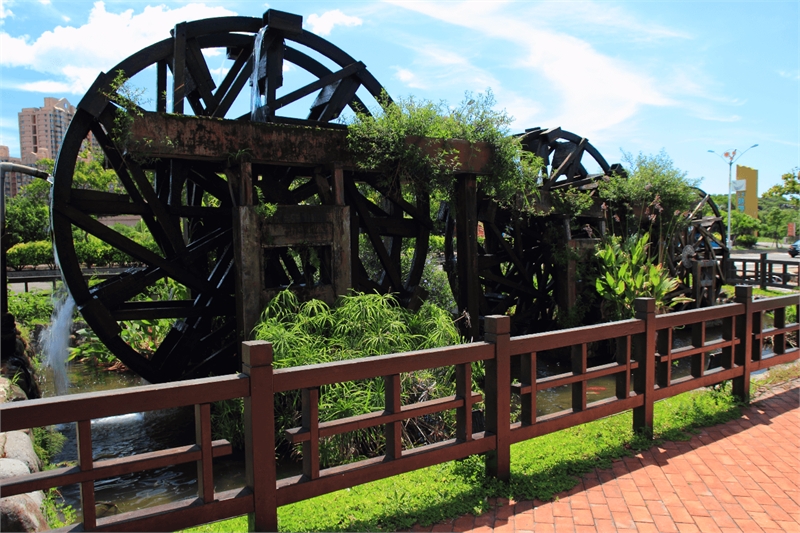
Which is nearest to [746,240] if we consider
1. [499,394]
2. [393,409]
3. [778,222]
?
[778,222]

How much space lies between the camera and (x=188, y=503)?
2.72 meters

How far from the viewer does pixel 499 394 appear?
371cm

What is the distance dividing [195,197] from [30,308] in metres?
5.24

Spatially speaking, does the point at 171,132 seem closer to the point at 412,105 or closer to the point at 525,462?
the point at 412,105

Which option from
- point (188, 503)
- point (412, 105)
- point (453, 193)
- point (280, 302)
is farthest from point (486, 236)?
point (188, 503)

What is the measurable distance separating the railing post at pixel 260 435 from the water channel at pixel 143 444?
2314 mm

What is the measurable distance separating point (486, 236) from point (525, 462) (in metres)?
7.27

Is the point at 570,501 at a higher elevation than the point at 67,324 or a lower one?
lower

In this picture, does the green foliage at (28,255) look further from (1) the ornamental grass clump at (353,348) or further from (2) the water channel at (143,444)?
(1) the ornamental grass clump at (353,348)

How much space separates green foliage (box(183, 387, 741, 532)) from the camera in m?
3.33

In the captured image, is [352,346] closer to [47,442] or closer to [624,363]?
[624,363]

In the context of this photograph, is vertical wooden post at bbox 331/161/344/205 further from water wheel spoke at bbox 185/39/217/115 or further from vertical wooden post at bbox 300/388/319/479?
vertical wooden post at bbox 300/388/319/479

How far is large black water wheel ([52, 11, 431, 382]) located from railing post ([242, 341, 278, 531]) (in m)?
3.68

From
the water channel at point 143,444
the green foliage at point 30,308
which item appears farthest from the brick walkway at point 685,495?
the green foliage at point 30,308
